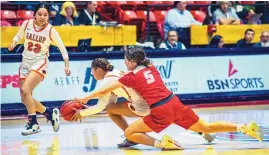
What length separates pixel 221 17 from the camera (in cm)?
1555

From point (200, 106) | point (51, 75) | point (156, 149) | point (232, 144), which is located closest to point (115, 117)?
point (156, 149)

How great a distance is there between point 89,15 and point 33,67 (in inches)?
176

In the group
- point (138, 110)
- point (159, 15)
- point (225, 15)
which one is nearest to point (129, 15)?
point (159, 15)

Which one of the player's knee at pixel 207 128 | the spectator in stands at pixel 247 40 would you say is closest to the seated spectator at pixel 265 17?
the spectator in stands at pixel 247 40

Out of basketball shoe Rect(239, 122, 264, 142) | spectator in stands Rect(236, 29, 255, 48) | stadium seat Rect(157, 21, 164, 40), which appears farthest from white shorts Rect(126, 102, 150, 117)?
stadium seat Rect(157, 21, 164, 40)

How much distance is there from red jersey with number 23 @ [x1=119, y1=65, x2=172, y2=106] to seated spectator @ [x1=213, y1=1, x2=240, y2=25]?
312 inches

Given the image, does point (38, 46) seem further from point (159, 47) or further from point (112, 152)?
point (159, 47)

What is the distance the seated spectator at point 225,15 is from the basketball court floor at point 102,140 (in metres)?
4.10

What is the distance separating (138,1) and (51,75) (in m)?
4.82

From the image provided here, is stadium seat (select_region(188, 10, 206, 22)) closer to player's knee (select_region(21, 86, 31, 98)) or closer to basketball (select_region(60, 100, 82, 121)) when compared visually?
player's knee (select_region(21, 86, 31, 98))

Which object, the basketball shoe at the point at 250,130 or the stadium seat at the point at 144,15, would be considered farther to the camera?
the stadium seat at the point at 144,15

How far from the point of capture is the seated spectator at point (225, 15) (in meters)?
15.4

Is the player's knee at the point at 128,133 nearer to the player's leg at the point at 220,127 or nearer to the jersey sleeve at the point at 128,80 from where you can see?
the jersey sleeve at the point at 128,80

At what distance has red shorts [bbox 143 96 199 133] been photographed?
759 cm
